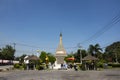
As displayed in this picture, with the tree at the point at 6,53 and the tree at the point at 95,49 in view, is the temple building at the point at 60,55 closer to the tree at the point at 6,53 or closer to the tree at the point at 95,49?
the tree at the point at 95,49

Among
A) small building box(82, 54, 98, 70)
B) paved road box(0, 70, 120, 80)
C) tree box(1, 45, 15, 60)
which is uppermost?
tree box(1, 45, 15, 60)

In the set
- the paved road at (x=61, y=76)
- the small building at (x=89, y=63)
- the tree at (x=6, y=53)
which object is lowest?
the paved road at (x=61, y=76)

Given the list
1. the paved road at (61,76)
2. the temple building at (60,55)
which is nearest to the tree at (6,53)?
the temple building at (60,55)

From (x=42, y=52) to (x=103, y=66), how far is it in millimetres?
28328

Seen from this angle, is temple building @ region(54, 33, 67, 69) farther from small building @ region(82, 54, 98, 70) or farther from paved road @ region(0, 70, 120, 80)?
paved road @ region(0, 70, 120, 80)

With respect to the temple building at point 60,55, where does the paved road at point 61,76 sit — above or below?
below

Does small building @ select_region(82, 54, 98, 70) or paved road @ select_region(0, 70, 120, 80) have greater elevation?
small building @ select_region(82, 54, 98, 70)

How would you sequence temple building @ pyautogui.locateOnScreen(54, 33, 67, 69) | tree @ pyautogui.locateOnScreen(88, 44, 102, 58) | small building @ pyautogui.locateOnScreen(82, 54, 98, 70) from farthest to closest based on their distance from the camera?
tree @ pyautogui.locateOnScreen(88, 44, 102, 58), temple building @ pyautogui.locateOnScreen(54, 33, 67, 69), small building @ pyautogui.locateOnScreen(82, 54, 98, 70)

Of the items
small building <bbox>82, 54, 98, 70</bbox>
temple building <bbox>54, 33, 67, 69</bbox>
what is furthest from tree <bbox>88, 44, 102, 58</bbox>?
small building <bbox>82, 54, 98, 70</bbox>

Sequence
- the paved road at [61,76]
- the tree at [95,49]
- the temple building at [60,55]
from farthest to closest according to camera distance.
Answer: the tree at [95,49] → the temple building at [60,55] → the paved road at [61,76]

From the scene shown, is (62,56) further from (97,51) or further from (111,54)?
(111,54)

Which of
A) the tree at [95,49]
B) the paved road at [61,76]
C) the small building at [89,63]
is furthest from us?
the tree at [95,49]

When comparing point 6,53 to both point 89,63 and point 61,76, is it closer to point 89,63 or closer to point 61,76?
point 89,63

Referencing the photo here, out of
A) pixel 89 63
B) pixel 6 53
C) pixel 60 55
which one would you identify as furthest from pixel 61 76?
pixel 6 53
